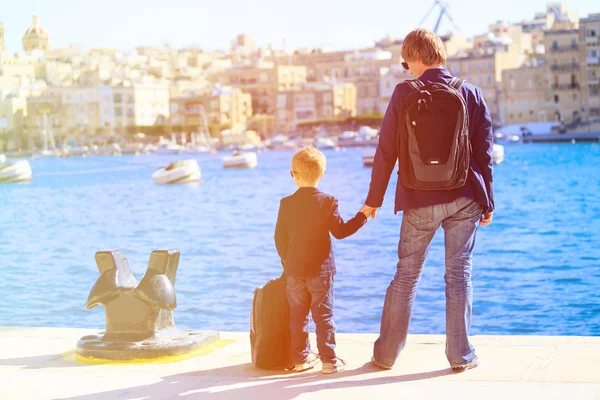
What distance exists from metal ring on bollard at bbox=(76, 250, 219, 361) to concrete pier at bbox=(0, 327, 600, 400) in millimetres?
80

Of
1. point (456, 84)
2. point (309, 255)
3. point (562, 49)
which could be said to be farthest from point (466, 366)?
point (562, 49)

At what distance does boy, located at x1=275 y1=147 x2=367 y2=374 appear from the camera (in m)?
3.89

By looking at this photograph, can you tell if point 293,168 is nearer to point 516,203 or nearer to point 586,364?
point 586,364

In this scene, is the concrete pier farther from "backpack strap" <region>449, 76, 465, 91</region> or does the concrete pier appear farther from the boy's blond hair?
"backpack strap" <region>449, 76, 465, 91</region>

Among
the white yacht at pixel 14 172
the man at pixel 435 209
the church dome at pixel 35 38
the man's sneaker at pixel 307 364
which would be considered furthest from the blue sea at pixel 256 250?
the church dome at pixel 35 38

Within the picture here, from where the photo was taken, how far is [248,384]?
12.2 ft

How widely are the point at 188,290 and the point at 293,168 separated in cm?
1048

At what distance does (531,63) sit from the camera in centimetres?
8419

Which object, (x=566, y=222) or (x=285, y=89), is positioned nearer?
(x=566, y=222)

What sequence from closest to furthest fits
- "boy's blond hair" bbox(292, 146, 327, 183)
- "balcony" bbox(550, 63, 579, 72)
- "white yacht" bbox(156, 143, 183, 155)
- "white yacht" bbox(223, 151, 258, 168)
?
"boy's blond hair" bbox(292, 146, 327, 183) → "white yacht" bbox(223, 151, 258, 168) → "balcony" bbox(550, 63, 579, 72) → "white yacht" bbox(156, 143, 183, 155)

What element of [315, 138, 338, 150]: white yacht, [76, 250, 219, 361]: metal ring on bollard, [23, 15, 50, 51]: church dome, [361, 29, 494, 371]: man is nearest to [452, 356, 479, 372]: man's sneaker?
[361, 29, 494, 371]: man

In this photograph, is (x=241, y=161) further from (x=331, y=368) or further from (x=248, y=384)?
(x=248, y=384)

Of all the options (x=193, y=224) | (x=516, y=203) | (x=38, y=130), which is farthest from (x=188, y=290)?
(x=38, y=130)

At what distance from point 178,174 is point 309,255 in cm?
4473
